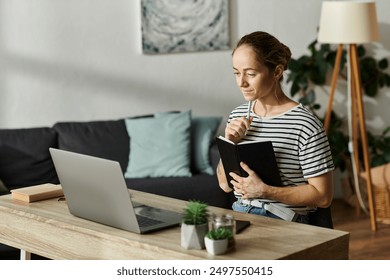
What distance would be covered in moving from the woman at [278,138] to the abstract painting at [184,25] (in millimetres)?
3042

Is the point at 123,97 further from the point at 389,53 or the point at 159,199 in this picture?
the point at 159,199

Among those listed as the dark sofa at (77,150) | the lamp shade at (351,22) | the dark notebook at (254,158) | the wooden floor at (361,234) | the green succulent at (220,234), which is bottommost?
the wooden floor at (361,234)

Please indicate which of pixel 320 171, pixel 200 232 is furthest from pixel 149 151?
pixel 200 232

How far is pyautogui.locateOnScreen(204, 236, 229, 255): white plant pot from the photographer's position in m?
2.26

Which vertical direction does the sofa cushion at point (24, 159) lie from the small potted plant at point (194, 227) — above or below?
below

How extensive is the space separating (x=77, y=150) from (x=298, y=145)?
2747mm

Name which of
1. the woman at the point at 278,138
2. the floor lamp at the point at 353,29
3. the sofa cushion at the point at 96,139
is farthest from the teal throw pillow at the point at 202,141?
the woman at the point at 278,138

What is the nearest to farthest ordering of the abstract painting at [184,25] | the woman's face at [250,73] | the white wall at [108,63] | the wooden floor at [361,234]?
the woman's face at [250,73]
the wooden floor at [361,234]
the white wall at [108,63]
the abstract painting at [184,25]

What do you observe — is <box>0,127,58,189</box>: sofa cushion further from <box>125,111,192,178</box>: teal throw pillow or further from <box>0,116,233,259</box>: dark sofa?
<box>125,111,192,178</box>: teal throw pillow

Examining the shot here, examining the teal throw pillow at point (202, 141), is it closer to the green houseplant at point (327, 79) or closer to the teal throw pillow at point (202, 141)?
the teal throw pillow at point (202, 141)

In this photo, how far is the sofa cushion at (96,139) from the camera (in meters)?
5.36

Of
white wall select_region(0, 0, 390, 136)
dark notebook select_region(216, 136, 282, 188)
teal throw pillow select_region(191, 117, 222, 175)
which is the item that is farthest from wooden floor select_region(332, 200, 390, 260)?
dark notebook select_region(216, 136, 282, 188)

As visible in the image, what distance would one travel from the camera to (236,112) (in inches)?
119

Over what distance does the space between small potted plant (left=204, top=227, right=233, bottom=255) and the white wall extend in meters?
3.56
